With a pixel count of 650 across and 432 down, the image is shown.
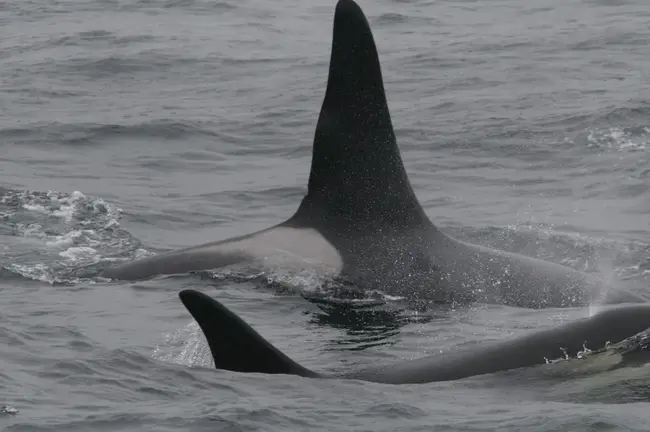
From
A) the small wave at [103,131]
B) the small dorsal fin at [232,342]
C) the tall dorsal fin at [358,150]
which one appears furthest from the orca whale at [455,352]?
the small wave at [103,131]

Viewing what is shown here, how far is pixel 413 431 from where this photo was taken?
8.41 metres

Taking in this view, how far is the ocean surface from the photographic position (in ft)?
28.8

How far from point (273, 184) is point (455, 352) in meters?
10.1

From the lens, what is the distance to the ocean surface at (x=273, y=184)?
8.77 m

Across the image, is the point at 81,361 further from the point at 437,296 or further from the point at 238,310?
the point at 437,296

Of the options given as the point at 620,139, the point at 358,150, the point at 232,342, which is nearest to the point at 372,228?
the point at 358,150

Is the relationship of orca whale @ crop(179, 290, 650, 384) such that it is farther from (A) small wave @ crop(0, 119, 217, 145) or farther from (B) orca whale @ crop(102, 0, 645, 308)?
(A) small wave @ crop(0, 119, 217, 145)

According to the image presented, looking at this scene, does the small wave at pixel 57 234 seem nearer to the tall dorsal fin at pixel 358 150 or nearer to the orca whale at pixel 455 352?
the tall dorsal fin at pixel 358 150

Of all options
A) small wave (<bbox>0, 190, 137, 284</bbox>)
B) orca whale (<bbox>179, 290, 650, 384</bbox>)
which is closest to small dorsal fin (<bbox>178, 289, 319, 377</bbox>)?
orca whale (<bbox>179, 290, 650, 384</bbox>)

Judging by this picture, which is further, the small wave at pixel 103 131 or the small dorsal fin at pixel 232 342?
the small wave at pixel 103 131

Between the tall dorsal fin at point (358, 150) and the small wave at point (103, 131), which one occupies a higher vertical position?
the tall dorsal fin at point (358, 150)

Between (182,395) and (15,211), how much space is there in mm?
7881

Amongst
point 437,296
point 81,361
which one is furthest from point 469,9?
point 81,361

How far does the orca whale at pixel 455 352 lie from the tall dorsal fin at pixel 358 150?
13.3ft
